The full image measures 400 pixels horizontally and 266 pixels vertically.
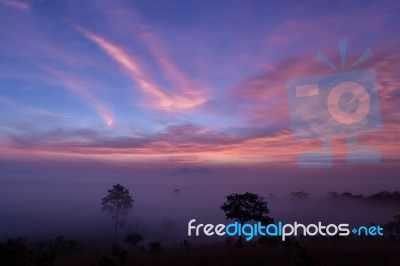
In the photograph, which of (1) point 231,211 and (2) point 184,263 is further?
(1) point 231,211

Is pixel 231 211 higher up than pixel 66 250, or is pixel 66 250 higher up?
pixel 231 211

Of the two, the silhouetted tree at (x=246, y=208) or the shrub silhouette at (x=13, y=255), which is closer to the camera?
the shrub silhouette at (x=13, y=255)

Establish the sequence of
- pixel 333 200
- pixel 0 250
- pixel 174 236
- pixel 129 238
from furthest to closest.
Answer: pixel 333 200
pixel 174 236
pixel 129 238
pixel 0 250

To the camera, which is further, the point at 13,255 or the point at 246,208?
the point at 246,208

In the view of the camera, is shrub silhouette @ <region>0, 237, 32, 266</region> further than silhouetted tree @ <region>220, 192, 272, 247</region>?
No

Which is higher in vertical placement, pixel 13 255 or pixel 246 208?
pixel 13 255

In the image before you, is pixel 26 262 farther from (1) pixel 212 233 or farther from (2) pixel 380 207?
(2) pixel 380 207

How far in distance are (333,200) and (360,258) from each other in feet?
453

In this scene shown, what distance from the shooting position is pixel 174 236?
79812mm

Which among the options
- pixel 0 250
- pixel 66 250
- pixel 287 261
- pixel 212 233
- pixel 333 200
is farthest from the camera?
pixel 333 200

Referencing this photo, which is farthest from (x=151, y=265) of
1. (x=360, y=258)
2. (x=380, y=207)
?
(x=380, y=207)

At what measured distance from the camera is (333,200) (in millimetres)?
151875

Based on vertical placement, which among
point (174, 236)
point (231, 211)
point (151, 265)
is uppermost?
point (231, 211)

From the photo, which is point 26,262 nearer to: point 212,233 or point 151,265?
point 151,265
